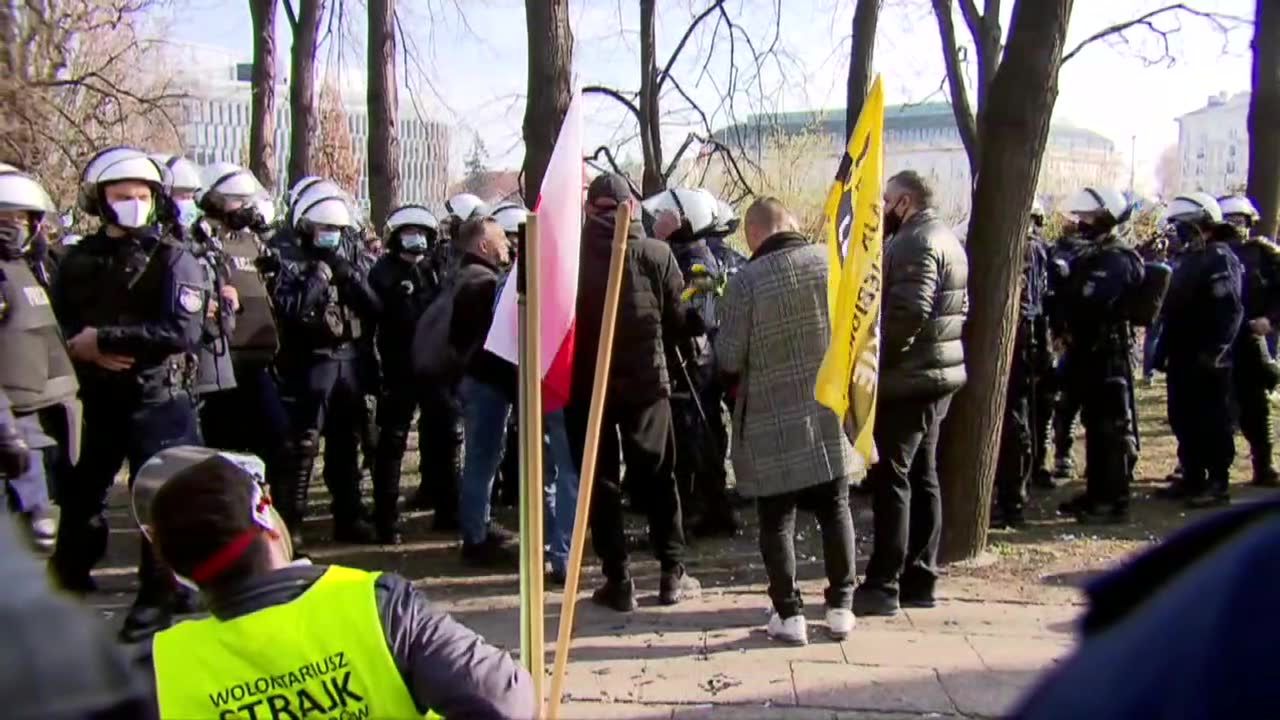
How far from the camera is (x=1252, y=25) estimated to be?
14.5m

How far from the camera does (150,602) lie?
5.69 m

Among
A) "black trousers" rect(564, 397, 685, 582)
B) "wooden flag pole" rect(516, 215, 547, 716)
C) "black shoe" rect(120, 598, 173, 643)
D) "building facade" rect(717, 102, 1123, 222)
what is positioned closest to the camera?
"wooden flag pole" rect(516, 215, 547, 716)

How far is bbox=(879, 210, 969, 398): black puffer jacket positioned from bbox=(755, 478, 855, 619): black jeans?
618 millimetres

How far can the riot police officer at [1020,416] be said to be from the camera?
7676 millimetres

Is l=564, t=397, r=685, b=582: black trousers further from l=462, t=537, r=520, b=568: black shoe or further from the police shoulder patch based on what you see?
the police shoulder patch

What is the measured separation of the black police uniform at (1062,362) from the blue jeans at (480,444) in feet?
12.2

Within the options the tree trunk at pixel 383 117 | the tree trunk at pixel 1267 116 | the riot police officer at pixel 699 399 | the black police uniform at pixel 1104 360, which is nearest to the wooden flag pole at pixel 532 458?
the riot police officer at pixel 699 399

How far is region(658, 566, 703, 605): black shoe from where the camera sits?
6.14m

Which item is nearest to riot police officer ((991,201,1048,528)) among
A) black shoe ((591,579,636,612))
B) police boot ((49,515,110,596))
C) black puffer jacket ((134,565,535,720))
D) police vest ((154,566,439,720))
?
black shoe ((591,579,636,612))

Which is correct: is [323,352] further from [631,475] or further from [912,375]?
[912,375]

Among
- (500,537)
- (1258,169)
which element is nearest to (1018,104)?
(500,537)

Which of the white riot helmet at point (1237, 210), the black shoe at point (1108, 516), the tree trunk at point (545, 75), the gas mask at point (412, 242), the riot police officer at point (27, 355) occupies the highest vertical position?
the tree trunk at point (545, 75)

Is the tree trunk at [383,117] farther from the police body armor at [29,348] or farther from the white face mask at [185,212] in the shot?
the police body armor at [29,348]

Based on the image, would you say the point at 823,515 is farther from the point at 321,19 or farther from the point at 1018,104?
the point at 321,19
